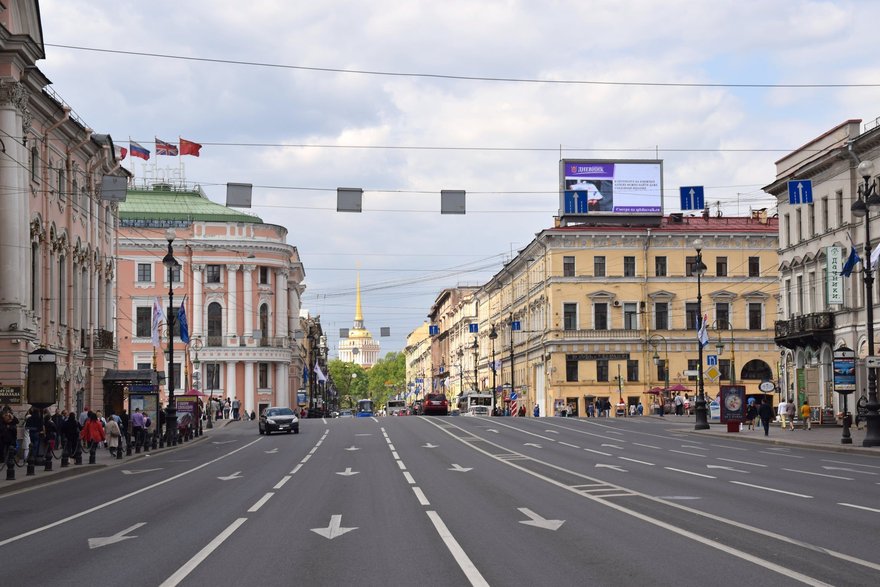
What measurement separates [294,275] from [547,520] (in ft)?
369

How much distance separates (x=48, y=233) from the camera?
154 ft

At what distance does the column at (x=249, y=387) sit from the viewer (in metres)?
103

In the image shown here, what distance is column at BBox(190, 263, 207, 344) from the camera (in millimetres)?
101250

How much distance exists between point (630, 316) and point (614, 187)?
37.0 feet

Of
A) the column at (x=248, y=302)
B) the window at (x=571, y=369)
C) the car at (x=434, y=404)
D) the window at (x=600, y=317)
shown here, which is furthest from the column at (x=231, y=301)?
the window at (x=600, y=317)

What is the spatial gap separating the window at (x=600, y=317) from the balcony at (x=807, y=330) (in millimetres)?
30977

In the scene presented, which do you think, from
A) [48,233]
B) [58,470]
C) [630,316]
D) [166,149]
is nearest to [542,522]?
[58,470]

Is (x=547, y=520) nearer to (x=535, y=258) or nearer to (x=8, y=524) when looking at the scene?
(x=8, y=524)

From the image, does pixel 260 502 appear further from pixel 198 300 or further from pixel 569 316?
pixel 198 300

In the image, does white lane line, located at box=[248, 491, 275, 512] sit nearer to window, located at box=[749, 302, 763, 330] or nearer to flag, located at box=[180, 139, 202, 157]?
flag, located at box=[180, 139, 202, 157]

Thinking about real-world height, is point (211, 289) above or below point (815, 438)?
above

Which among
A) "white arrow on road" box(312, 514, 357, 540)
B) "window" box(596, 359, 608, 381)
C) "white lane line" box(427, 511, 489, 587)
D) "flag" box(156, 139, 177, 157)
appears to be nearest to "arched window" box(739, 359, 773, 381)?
"window" box(596, 359, 608, 381)

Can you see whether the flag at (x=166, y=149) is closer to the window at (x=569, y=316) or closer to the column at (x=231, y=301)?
the column at (x=231, y=301)

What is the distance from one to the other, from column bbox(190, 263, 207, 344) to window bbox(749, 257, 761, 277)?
48.4 m
